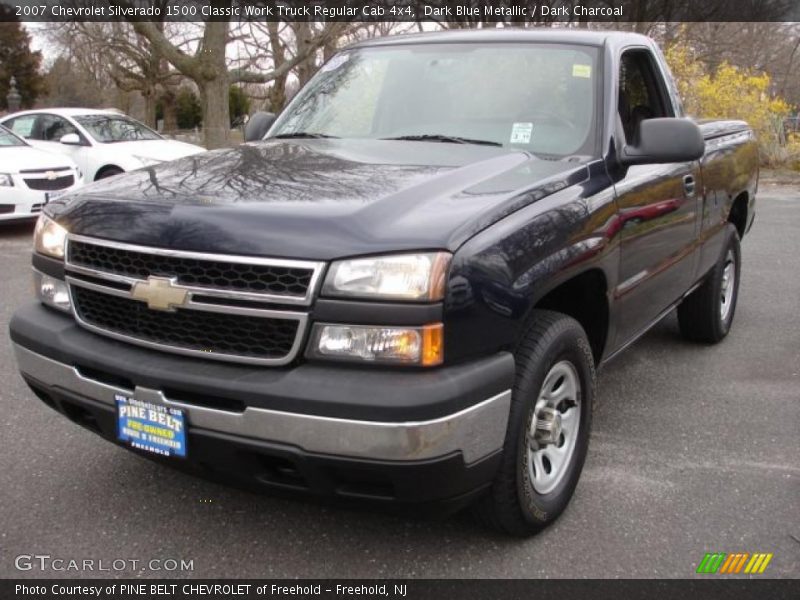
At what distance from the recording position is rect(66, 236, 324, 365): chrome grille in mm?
2336

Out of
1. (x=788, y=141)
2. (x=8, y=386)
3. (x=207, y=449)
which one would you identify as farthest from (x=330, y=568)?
(x=788, y=141)

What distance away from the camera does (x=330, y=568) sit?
108 inches

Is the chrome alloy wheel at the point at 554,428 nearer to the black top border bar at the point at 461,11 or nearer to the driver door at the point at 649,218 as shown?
the driver door at the point at 649,218

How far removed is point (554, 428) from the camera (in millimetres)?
2941

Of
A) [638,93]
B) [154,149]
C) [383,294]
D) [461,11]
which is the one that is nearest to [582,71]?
[638,93]

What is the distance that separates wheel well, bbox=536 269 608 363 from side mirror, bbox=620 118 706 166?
1.96 feet

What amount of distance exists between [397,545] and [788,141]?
18.6 meters

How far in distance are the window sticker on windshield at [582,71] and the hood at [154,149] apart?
836 cm

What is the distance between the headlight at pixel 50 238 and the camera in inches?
116

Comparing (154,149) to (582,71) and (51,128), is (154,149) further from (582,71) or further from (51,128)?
(582,71)

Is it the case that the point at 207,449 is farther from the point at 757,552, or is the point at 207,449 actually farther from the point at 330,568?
the point at 757,552

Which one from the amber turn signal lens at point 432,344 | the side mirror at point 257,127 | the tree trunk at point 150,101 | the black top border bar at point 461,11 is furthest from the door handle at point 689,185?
the tree trunk at point 150,101

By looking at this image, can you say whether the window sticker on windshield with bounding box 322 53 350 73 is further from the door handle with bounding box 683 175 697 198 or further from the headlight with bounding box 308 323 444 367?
the headlight with bounding box 308 323 444 367
